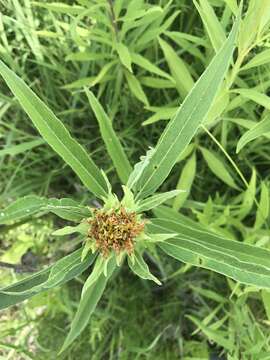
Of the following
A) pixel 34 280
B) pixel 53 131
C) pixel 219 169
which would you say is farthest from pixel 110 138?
pixel 219 169

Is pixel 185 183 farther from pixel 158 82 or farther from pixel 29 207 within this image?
pixel 29 207

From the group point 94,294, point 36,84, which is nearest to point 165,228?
point 94,294

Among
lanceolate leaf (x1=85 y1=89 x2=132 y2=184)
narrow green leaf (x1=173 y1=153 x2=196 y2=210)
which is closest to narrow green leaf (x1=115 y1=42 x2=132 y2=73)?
lanceolate leaf (x1=85 y1=89 x2=132 y2=184)

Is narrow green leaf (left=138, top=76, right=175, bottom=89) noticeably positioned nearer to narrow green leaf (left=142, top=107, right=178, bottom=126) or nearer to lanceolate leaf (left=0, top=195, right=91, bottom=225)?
narrow green leaf (left=142, top=107, right=178, bottom=126)

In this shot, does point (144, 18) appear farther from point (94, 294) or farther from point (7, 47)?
point (94, 294)

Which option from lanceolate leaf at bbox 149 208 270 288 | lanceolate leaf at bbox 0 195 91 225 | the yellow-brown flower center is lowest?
lanceolate leaf at bbox 149 208 270 288

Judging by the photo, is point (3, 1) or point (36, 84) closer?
point (3, 1)

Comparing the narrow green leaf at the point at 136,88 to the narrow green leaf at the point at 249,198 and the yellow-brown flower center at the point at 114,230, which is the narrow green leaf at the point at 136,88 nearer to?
the narrow green leaf at the point at 249,198
